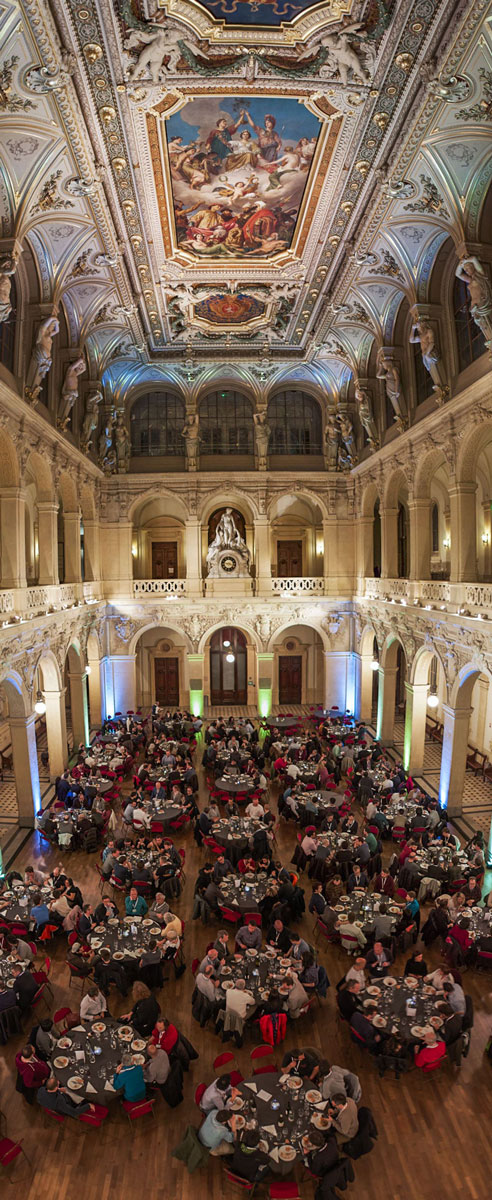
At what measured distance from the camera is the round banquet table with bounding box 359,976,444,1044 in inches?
327

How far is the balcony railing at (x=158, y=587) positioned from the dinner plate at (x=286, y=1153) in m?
20.3

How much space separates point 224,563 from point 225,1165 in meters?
20.3

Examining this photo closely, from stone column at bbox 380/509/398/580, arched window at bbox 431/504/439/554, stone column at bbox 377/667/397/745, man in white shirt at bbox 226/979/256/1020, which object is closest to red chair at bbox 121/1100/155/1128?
man in white shirt at bbox 226/979/256/1020

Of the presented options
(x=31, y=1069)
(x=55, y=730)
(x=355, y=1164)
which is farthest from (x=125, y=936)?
(x=55, y=730)

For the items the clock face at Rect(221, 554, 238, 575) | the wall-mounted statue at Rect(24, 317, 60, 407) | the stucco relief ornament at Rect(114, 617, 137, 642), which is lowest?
the stucco relief ornament at Rect(114, 617, 137, 642)

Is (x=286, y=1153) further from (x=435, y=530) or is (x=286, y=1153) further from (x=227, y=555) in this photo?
(x=435, y=530)

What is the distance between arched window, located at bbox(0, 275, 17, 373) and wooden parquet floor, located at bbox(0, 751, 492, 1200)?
12633 millimetres

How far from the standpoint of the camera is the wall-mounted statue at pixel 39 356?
14367mm

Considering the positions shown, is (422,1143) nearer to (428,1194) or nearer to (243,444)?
(428,1194)

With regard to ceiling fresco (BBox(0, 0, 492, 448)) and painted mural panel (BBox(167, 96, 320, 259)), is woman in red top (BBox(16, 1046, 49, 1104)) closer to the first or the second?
ceiling fresco (BBox(0, 0, 492, 448))

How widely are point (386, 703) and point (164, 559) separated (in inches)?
471

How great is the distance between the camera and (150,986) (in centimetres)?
1002

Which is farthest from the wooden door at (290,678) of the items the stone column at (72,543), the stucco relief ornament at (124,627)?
the stone column at (72,543)

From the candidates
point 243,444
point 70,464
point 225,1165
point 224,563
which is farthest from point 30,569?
point 225,1165
